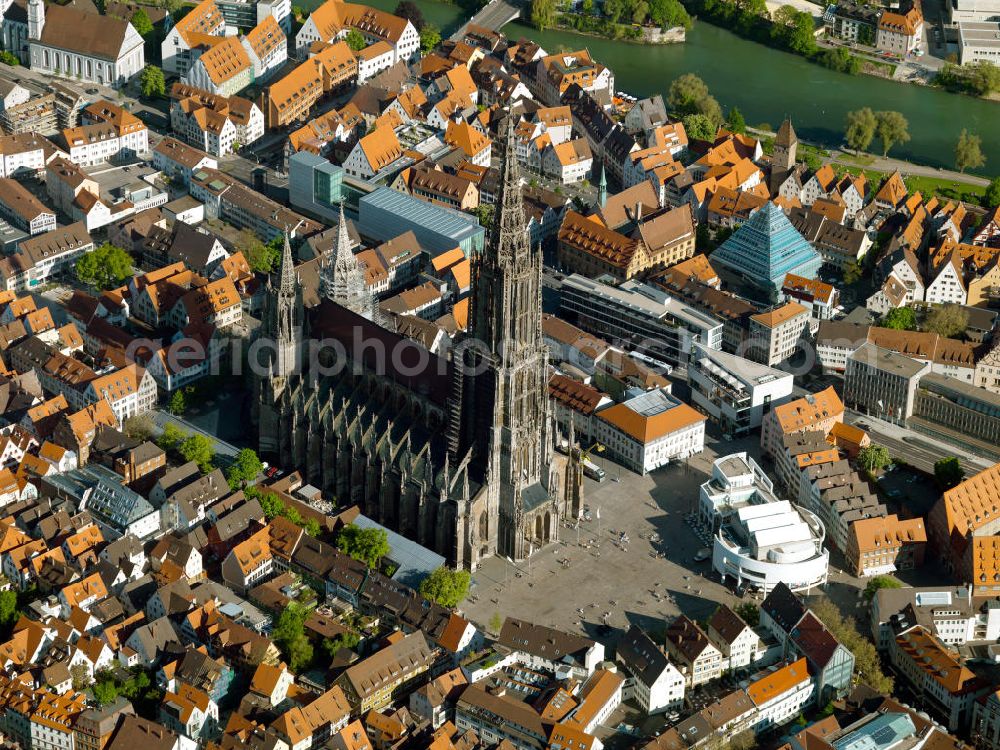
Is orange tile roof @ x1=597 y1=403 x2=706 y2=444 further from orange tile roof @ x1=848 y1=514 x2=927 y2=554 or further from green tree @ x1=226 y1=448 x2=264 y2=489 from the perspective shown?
green tree @ x1=226 y1=448 x2=264 y2=489

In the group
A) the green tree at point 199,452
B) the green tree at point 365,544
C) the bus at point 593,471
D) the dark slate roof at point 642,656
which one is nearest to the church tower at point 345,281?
the green tree at point 199,452

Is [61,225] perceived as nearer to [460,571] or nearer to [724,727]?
[460,571]

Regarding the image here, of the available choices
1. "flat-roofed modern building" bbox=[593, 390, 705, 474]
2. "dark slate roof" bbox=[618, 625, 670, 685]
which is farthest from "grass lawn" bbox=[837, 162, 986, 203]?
"dark slate roof" bbox=[618, 625, 670, 685]

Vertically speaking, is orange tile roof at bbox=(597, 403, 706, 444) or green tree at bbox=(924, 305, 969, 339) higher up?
green tree at bbox=(924, 305, 969, 339)

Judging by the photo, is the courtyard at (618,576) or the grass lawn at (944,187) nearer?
the courtyard at (618,576)

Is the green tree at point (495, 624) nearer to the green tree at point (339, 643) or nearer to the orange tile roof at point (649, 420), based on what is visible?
the green tree at point (339, 643)

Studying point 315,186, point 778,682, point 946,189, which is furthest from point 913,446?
point 315,186
